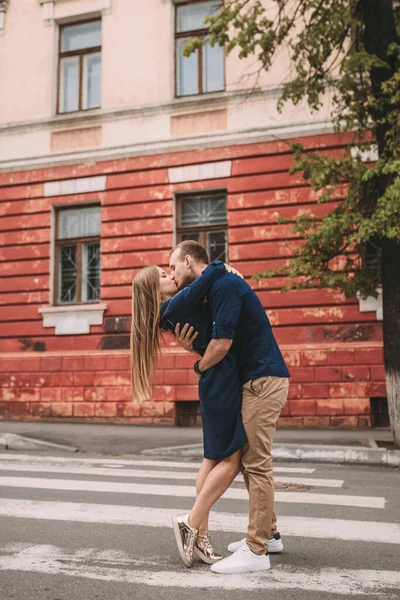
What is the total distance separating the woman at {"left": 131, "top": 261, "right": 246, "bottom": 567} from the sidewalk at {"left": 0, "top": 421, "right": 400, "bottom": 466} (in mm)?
5314

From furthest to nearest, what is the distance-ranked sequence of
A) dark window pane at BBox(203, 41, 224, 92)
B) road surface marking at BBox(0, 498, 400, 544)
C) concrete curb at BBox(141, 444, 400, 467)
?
1. dark window pane at BBox(203, 41, 224, 92)
2. concrete curb at BBox(141, 444, 400, 467)
3. road surface marking at BBox(0, 498, 400, 544)

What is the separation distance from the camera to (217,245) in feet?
45.3

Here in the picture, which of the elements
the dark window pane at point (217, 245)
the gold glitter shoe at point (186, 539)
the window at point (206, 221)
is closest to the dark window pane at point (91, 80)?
the window at point (206, 221)

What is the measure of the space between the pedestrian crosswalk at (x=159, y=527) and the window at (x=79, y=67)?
9.89m

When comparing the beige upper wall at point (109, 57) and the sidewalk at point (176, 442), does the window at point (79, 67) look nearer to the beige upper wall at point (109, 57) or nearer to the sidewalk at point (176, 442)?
the beige upper wall at point (109, 57)

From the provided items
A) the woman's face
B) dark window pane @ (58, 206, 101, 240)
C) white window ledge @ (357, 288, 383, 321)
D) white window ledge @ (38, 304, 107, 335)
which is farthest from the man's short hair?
dark window pane @ (58, 206, 101, 240)

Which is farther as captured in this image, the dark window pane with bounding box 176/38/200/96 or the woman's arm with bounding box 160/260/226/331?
the dark window pane with bounding box 176/38/200/96

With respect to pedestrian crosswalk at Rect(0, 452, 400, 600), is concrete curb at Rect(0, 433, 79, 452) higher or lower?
higher

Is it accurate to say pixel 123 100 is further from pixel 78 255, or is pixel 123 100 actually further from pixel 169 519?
pixel 169 519

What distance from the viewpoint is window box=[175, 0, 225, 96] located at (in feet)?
47.1

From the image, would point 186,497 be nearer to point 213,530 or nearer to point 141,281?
point 213,530

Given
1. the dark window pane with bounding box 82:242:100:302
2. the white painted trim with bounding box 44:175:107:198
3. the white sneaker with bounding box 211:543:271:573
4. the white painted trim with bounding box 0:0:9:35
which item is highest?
the white painted trim with bounding box 0:0:9:35

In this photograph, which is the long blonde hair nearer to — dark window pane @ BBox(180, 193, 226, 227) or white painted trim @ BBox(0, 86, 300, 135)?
dark window pane @ BBox(180, 193, 226, 227)

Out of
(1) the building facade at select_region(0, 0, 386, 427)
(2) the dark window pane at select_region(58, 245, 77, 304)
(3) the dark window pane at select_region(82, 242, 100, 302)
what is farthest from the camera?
(2) the dark window pane at select_region(58, 245, 77, 304)
